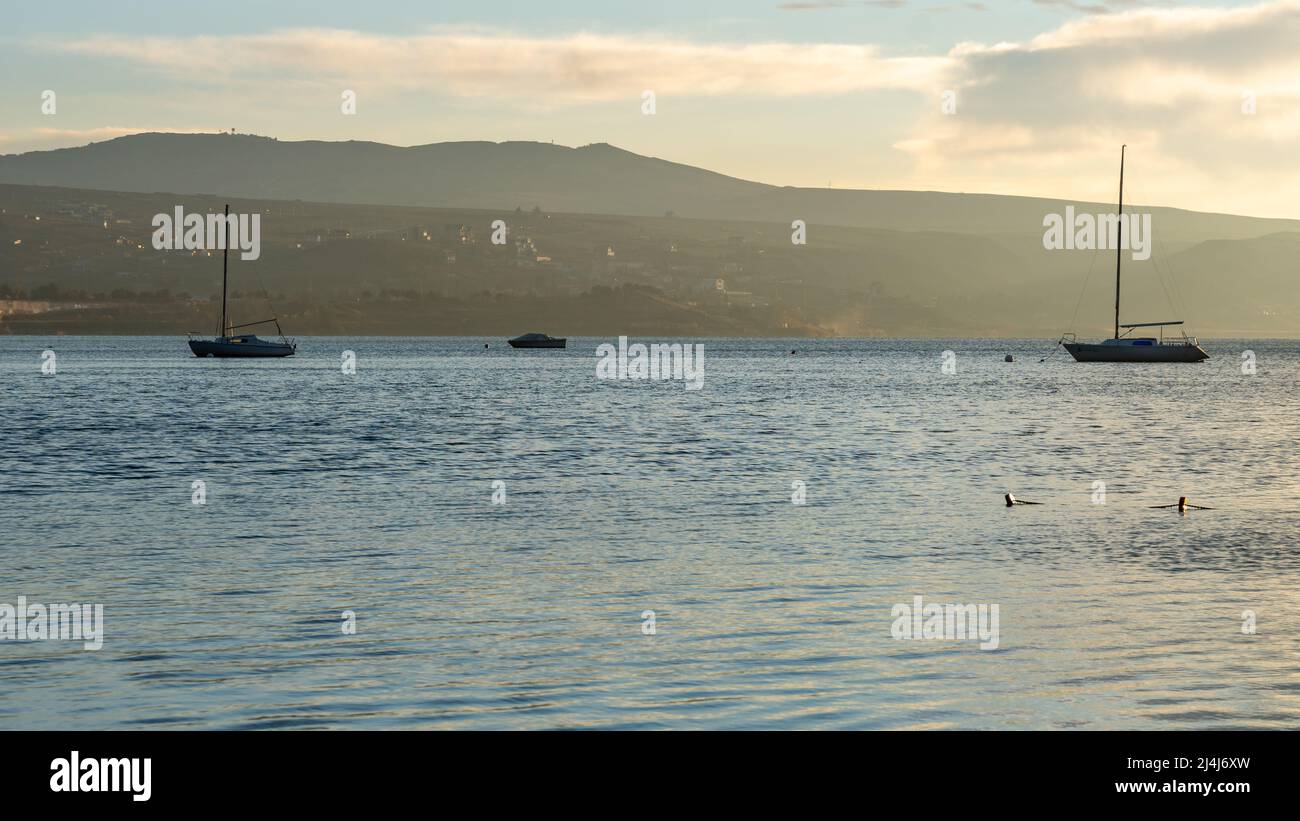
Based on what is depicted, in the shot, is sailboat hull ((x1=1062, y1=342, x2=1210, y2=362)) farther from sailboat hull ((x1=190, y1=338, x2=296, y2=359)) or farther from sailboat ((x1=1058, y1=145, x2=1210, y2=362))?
sailboat hull ((x1=190, y1=338, x2=296, y2=359))

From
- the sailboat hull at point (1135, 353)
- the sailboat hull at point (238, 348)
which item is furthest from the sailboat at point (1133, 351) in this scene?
the sailboat hull at point (238, 348)

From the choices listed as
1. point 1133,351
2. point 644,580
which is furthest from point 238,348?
point 644,580

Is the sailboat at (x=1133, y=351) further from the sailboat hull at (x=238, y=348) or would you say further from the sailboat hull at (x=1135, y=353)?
the sailboat hull at (x=238, y=348)

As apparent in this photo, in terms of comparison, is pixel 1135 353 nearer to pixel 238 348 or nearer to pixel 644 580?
pixel 238 348

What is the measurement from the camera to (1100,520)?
36156 mm

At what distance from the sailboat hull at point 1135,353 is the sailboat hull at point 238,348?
99599mm

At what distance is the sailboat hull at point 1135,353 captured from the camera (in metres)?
170

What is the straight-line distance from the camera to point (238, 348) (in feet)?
615

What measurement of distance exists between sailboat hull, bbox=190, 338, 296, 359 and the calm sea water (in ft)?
399

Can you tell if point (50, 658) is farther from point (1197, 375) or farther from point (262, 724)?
A: point (1197, 375)

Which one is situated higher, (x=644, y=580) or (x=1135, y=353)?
(x=1135, y=353)

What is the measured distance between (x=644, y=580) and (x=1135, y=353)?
510 feet
